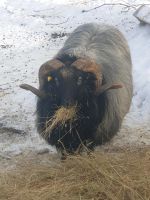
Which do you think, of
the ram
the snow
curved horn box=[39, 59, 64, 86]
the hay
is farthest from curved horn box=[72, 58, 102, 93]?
the snow

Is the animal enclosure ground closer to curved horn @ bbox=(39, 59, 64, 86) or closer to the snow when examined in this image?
the snow

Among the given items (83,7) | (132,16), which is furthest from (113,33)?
(83,7)

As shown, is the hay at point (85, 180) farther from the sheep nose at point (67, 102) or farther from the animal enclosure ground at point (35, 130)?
the sheep nose at point (67, 102)

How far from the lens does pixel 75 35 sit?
6.89m

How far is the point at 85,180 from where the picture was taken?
16.2 ft

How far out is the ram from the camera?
17.0 feet

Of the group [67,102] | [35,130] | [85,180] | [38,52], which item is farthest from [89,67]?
[38,52]

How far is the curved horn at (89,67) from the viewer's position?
5172 mm

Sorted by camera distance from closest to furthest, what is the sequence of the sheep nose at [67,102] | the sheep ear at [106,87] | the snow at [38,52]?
the sheep nose at [67,102]
the sheep ear at [106,87]
the snow at [38,52]

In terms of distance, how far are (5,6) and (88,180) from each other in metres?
10.1

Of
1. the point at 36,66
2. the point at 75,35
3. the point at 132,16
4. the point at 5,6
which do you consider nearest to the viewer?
the point at 75,35

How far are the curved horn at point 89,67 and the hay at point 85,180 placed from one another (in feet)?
2.85

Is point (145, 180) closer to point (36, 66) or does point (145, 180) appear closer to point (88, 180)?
point (88, 180)

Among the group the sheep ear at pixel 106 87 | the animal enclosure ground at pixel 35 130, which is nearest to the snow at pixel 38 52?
the animal enclosure ground at pixel 35 130
